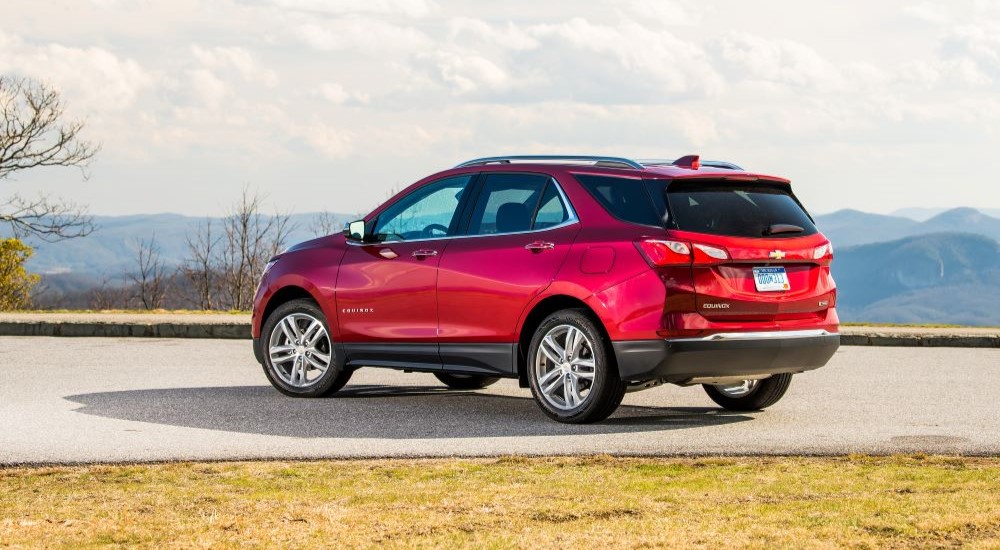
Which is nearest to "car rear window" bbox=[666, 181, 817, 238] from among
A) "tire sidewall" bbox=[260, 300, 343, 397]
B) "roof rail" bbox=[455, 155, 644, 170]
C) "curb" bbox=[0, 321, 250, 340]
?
"roof rail" bbox=[455, 155, 644, 170]

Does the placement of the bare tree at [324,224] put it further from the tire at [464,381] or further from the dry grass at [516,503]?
the dry grass at [516,503]

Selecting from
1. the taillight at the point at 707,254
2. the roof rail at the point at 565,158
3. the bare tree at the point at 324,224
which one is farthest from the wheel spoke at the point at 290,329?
the bare tree at the point at 324,224

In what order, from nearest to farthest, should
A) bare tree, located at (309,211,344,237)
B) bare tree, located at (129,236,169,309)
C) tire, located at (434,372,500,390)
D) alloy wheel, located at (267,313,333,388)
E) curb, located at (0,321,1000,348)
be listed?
alloy wheel, located at (267,313,333,388)
tire, located at (434,372,500,390)
curb, located at (0,321,1000,348)
bare tree, located at (309,211,344,237)
bare tree, located at (129,236,169,309)

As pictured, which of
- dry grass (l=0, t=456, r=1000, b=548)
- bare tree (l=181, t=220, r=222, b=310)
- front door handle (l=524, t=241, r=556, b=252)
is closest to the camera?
dry grass (l=0, t=456, r=1000, b=548)

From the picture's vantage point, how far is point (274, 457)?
7.72 meters

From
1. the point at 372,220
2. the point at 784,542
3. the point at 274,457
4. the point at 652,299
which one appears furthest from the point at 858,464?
the point at 372,220

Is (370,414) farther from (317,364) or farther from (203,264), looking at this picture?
(203,264)

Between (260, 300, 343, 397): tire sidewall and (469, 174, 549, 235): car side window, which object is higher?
(469, 174, 549, 235): car side window

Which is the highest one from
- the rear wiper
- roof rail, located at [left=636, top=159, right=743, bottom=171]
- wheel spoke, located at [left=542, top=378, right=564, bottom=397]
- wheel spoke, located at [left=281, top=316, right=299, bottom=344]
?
roof rail, located at [left=636, top=159, right=743, bottom=171]

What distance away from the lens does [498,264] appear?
9195 millimetres

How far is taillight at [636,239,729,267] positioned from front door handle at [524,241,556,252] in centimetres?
72

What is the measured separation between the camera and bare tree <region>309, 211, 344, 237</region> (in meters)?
36.9

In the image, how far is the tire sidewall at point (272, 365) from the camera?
414 inches

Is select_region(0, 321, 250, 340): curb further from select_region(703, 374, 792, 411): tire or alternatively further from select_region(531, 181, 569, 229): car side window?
select_region(531, 181, 569, 229): car side window
